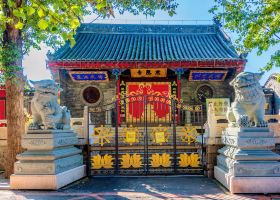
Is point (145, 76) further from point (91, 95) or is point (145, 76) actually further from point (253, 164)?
point (253, 164)

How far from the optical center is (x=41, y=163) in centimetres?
573

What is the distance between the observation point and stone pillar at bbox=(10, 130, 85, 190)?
5.71 m

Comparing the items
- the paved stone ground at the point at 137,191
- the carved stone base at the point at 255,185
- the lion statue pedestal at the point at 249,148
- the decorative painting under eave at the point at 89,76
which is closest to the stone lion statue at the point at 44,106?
the paved stone ground at the point at 137,191

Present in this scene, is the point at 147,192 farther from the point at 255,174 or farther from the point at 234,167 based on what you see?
the point at 255,174

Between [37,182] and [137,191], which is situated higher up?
[37,182]

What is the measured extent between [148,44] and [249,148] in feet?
35.5

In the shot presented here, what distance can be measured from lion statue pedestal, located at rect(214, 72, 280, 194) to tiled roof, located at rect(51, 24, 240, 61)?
22.8 feet

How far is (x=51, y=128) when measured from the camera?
606cm

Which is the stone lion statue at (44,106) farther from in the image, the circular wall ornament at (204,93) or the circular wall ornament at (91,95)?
the circular wall ornament at (204,93)

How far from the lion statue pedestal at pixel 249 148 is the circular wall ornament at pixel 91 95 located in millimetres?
8868

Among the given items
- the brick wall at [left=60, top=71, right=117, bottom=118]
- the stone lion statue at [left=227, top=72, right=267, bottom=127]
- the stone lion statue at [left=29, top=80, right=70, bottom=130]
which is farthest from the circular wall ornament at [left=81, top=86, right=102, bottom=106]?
the stone lion statue at [left=227, top=72, right=267, bottom=127]

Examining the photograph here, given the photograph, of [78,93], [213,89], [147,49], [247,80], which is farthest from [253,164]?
[78,93]

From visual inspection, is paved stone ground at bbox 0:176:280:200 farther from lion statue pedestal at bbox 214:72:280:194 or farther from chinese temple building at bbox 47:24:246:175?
chinese temple building at bbox 47:24:246:175

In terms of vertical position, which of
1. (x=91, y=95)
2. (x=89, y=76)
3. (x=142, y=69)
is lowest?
(x=91, y=95)
